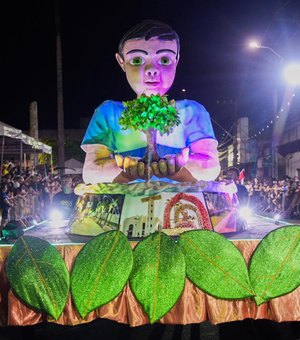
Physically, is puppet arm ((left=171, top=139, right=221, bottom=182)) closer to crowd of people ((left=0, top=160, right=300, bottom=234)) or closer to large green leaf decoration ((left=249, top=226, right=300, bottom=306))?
large green leaf decoration ((left=249, top=226, right=300, bottom=306))

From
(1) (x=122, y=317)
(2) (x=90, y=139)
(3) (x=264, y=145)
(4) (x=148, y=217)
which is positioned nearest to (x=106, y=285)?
(1) (x=122, y=317)

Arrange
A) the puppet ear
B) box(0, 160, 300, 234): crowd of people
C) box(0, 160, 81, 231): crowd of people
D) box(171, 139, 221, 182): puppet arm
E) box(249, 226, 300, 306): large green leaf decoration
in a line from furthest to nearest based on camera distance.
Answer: box(0, 160, 300, 234): crowd of people, box(0, 160, 81, 231): crowd of people, the puppet ear, box(171, 139, 221, 182): puppet arm, box(249, 226, 300, 306): large green leaf decoration

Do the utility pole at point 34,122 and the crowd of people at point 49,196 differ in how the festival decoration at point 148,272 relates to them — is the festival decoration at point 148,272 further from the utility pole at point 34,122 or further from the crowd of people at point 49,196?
the utility pole at point 34,122

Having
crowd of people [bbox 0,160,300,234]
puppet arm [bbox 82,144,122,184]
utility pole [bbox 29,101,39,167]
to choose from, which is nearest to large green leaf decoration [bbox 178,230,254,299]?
puppet arm [bbox 82,144,122,184]

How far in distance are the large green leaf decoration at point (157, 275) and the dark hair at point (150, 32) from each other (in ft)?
7.51

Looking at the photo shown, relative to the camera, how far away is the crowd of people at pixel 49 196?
8.98m

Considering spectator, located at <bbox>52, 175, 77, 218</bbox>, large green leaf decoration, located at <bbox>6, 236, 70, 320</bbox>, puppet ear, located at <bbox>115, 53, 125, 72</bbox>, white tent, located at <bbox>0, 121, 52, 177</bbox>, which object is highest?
white tent, located at <bbox>0, 121, 52, 177</bbox>

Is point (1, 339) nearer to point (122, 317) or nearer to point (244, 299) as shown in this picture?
point (122, 317)

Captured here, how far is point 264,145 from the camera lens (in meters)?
30.2

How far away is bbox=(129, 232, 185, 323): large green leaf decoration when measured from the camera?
333cm

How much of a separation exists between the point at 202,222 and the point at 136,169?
802 mm

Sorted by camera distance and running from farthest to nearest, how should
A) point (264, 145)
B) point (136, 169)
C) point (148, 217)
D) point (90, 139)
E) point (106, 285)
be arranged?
point (264, 145) → point (90, 139) → point (136, 169) → point (148, 217) → point (106, 285)

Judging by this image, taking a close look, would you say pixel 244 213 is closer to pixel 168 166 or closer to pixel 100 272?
pixel 168 166

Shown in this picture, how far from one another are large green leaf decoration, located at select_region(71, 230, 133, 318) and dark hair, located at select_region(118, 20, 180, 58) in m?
2.34
